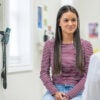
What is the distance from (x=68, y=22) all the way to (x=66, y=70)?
374 millimetres

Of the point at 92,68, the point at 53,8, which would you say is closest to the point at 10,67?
the point at 53,8

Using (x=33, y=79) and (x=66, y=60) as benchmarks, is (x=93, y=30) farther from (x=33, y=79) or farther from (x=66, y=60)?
(x=66, y=60)

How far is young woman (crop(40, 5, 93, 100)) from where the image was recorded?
1.89m

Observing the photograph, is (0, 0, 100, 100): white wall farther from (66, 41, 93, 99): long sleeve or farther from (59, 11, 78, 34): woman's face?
(66, 41, 93, 99): long sleeve

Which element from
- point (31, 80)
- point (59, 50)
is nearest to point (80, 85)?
point (59, 50)


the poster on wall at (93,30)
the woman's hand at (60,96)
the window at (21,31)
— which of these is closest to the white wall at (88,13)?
the poster on wall at (93,30)

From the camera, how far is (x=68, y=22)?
1.99m

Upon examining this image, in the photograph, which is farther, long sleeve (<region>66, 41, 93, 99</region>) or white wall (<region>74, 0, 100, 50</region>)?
white wall (<region>74, 0, 100, 50</region>)

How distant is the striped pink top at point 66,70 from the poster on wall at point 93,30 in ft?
7.28

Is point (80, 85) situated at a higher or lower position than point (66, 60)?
lower

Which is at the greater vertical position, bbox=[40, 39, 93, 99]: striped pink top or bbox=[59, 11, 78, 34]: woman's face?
bbox=[59, 11, 78, 34]: woman's face

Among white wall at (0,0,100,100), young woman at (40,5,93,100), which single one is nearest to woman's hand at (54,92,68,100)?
young woman at (40,5,93,100)

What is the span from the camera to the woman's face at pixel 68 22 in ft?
6.50

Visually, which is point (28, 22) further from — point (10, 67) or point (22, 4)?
point (10, 67)
